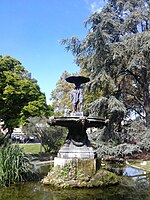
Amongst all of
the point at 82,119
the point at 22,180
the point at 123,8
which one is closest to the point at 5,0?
the point at 82,119

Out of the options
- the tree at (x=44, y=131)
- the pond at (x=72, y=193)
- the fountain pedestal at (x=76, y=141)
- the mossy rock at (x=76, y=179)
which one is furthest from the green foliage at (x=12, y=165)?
the tree at (x=44, y=131)

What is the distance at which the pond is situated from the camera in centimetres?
537

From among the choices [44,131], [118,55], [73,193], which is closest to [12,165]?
[73,193]

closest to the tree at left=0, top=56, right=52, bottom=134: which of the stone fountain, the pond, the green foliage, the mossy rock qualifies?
the green foliage

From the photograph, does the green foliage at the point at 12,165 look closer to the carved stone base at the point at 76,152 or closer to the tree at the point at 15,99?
the carved stone base at the point at 76,152

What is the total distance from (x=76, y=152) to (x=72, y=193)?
5.86ft

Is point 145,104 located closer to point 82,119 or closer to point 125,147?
point 125,147

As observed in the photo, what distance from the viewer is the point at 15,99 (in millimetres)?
15977

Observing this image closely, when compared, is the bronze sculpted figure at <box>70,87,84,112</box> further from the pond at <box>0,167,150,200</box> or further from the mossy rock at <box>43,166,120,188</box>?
the pond at <box>0,167,150,200</box>

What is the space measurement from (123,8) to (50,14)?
7.92 m

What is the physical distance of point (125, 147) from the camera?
13.9m

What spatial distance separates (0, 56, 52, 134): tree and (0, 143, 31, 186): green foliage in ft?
26.0

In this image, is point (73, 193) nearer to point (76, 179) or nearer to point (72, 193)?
point (72, 193)

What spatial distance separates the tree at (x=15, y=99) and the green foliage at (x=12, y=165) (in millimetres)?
7914
